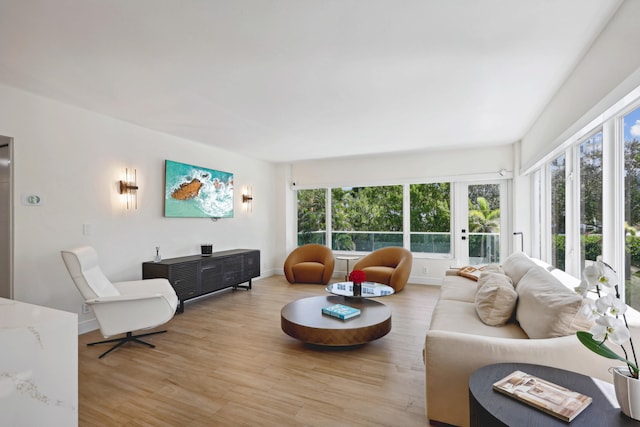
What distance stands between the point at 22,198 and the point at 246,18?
2865mm

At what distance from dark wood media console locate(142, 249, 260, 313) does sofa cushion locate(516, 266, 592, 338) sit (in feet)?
12.2

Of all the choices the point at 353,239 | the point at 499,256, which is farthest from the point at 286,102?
the point at 499,256

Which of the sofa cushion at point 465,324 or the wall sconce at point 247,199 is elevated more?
the wall sconce at point 247,199

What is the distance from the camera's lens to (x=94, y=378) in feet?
8.44

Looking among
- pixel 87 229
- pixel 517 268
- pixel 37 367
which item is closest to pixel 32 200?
pixel 87 229

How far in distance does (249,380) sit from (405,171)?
482 cm

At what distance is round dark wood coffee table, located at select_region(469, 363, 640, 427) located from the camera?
46.7 inches

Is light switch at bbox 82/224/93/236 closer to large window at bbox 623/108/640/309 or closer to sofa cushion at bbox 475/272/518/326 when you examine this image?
sofa cushion at bbox 475/272/518/326

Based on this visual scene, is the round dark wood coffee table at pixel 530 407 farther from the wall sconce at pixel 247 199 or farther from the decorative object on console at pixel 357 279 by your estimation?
the wall sconce at pixel 247 199

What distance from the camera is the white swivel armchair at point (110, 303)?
2.88 m

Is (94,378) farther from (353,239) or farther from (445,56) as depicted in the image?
(353,239)

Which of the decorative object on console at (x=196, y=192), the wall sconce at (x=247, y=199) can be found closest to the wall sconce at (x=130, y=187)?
the decorative object on console at (x=196, y=192)

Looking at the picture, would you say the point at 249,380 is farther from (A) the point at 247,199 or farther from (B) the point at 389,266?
(A) the point at 247,199

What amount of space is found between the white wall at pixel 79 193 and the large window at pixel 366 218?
9.51 feet
